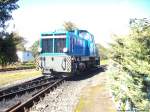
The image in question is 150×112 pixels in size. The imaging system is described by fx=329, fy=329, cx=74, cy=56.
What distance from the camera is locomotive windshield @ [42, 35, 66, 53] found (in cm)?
2439

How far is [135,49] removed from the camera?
6.45m

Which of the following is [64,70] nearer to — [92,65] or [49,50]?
[49,50]

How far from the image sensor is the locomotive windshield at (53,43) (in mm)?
24389

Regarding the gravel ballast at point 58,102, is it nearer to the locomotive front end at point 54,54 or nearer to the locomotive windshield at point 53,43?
the locomotive front end at point 54,54

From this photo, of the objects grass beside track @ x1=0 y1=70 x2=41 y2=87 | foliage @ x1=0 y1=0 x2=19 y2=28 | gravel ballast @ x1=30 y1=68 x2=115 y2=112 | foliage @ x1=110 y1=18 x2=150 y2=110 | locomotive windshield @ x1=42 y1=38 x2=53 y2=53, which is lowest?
→ gravel ballast @ x1=30 y1=68 x2=115 y2=112

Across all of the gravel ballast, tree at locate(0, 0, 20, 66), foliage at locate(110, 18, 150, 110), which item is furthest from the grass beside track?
foliage at locate(110, 18, 150, 110)

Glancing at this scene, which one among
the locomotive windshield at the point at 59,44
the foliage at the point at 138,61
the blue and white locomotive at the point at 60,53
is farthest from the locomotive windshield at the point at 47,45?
the foliage at the point at 138,61

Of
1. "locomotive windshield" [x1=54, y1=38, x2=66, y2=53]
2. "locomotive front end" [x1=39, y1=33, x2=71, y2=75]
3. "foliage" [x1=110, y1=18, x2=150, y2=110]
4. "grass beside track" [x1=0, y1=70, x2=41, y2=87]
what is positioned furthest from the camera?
"grass beside track" [x1=0, y1=70, x2=41, y2=87]

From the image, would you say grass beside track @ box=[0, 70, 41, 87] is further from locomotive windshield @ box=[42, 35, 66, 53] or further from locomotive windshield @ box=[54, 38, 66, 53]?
locomotive windshield @ box=[54, 38, 66, 53]

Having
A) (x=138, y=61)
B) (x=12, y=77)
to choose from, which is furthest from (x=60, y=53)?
(x=138, y=61)

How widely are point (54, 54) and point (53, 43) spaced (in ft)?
2.96

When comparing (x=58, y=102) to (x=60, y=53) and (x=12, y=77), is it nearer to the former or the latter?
(x=60, y=53)

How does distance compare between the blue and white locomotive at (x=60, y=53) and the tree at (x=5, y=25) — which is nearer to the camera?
the blue and white locomotive at (x=60, y=53)

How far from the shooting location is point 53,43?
2472 cm
